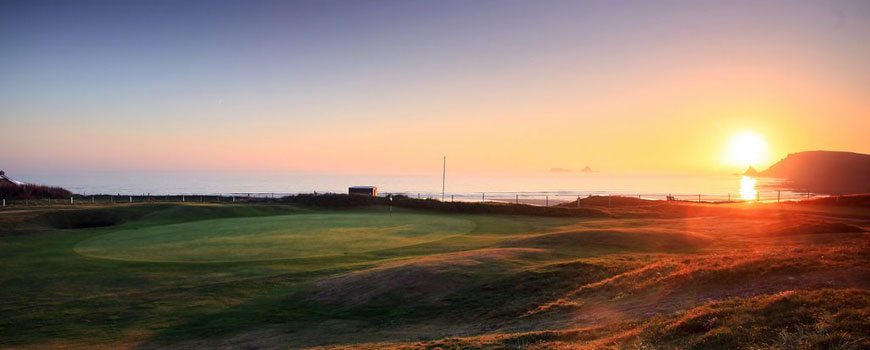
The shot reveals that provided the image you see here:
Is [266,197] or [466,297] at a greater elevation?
[266,197]

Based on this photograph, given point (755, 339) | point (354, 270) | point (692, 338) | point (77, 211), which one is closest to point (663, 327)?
point (692, 338)

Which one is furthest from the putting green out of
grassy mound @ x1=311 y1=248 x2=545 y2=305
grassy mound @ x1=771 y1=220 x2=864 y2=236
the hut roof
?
the hut roof

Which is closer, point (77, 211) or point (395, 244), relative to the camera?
point (395, 244)

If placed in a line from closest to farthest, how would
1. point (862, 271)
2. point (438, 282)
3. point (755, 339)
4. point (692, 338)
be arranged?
point (755, 339)
point (692, 338)
point (862, 271)
point (438, 282)

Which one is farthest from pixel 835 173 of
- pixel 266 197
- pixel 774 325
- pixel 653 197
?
pixel 774 325

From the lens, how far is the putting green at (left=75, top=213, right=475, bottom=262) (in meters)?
25.0

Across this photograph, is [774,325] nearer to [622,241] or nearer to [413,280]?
[413,280]

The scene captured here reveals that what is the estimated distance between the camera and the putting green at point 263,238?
82.1 ft

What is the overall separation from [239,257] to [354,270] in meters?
6.70

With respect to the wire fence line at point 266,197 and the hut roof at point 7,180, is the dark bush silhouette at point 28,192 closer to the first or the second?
the hut roof at point 7,180

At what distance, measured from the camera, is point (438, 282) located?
17.5 metres

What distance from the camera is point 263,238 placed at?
96.7ft

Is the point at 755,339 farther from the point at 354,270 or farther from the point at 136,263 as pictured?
the point at 136,263

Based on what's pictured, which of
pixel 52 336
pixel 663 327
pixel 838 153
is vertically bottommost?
pixel 52 336
